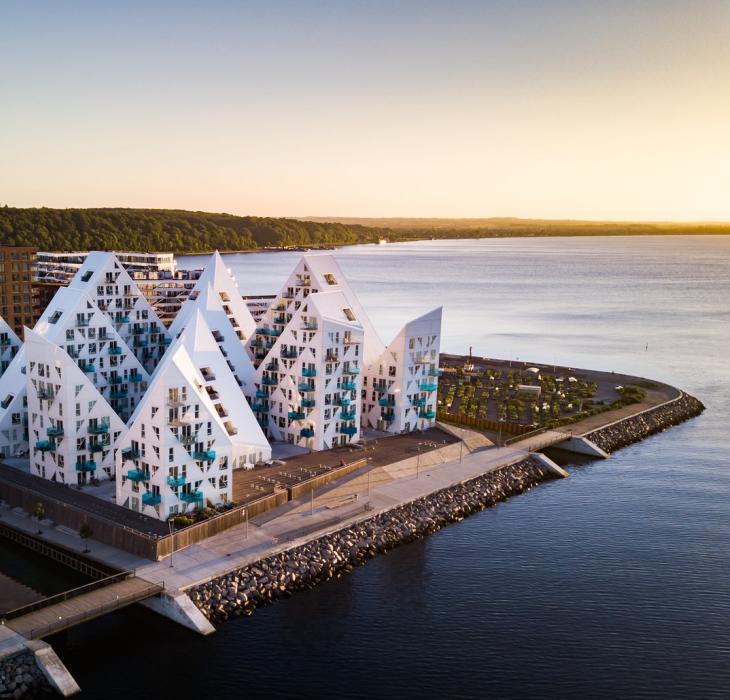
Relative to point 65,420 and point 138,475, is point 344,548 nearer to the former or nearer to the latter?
point 138,475

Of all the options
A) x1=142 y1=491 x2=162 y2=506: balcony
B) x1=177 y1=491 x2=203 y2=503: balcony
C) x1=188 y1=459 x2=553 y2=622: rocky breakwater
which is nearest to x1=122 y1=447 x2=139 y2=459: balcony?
x1=142 y1=491 x2=162 y2=506: balcony

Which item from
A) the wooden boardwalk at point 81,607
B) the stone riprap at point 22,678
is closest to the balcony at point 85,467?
the wooden boardwalk at point 81,607

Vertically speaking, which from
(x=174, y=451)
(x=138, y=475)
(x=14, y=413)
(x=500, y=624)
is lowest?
(x=500, y=624)

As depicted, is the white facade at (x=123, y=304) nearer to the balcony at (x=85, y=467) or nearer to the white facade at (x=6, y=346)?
the white facade at (x=6, y=346)

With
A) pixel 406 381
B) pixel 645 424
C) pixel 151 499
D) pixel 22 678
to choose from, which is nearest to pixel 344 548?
pixel 151 499

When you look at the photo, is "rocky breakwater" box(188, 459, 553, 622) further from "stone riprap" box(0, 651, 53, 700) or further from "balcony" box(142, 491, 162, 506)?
"stone riprap" box(0, 651, 53, 700)

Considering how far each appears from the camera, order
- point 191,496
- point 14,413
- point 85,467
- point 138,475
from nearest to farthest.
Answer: point 138,475, point 191,496, point 85,467, point 14,413
